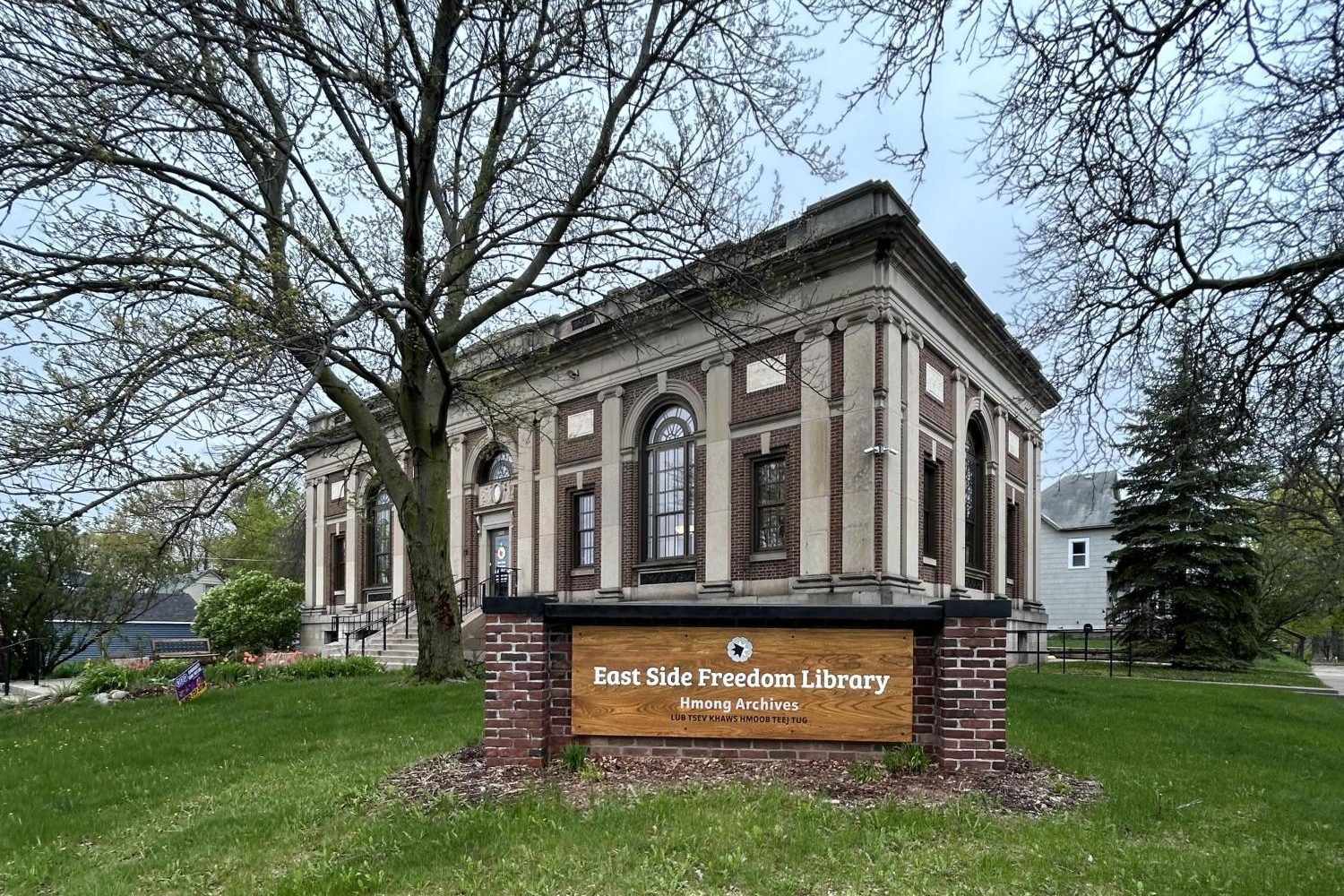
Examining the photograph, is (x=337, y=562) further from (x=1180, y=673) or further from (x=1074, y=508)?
(x=1074, y=508)

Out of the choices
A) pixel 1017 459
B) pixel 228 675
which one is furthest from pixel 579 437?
pixel 1017 459

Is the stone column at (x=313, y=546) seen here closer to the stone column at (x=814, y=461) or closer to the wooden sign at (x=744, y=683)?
the stone column at (x=814, y=461)

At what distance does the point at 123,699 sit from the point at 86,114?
10.2m

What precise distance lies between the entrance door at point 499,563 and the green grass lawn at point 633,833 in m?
15.8

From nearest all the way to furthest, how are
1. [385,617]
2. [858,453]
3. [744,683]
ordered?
1. [744,683]
2. [858,453]
3. [385,617]

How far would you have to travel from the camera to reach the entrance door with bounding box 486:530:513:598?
2512 centimetres

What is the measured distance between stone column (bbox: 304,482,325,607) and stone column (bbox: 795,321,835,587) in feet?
74.6

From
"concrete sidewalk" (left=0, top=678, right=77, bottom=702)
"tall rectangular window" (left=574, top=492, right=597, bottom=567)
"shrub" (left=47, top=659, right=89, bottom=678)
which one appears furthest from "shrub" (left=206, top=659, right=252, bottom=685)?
"tall rectangular window" (left=574, top=492, right=597, bottom=567)

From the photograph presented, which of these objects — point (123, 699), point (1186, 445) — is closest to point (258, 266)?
point (123, 699)

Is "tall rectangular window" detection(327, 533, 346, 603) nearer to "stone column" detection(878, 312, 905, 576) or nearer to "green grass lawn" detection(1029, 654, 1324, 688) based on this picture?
"stone column" detection(878, 312, 905, 576)

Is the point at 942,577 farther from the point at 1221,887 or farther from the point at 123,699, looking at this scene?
the point at 123,699

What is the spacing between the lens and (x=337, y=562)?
33.4 meters

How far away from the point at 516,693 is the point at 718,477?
42.2 ft

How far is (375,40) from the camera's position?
992 cm
